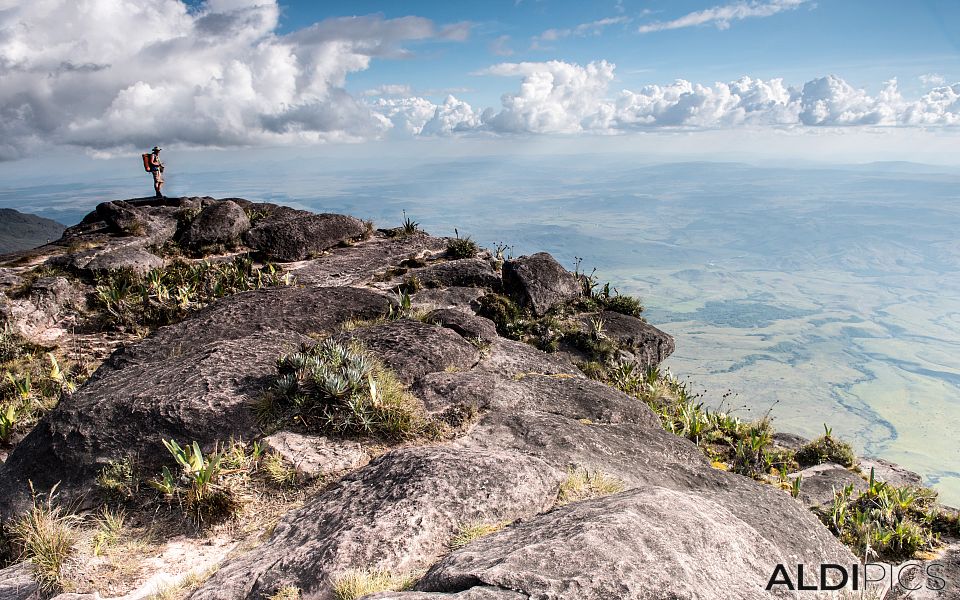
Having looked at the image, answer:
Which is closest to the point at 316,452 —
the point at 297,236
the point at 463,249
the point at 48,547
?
the point at 48,547

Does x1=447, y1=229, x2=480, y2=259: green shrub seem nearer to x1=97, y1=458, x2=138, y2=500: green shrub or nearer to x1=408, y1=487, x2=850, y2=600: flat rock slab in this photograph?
x1=97, y1=458, x2=138, y2=500: green shrub

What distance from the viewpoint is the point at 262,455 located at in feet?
25.6

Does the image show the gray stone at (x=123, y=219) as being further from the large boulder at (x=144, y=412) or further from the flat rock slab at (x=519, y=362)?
the flat rock slab at (x=519, y=362)

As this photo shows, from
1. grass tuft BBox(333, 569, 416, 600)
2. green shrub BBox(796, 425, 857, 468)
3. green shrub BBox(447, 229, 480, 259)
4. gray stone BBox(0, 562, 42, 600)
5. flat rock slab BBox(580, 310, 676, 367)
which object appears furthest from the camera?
green shrub BBox(447, 229, 480, 259)

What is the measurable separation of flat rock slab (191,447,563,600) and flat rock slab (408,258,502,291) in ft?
41.1

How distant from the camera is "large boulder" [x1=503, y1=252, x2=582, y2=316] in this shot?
19188 mm

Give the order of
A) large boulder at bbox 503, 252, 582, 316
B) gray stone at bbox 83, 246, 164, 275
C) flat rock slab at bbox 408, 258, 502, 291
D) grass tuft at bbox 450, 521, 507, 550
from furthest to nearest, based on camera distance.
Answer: flat rock slab at bbox 408, 258, 502, 291, large boulder at bbox 503, 252, 582, 316, gray stone at bbox 83, 246, 164, 275, grass tuft at bbox 450, 521, 507, 550

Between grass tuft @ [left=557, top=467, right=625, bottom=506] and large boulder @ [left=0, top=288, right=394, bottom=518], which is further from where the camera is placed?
large boulder @ [left=0, top=288, right=394, bottom=518]

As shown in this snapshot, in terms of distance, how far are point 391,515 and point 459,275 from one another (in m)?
14.6

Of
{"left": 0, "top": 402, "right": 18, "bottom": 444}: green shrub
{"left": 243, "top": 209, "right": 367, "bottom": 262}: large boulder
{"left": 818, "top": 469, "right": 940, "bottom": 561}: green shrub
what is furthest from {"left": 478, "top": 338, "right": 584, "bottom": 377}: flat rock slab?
{"left": 243, "top": 209, "right": 367, "bottom": 262}: large boulder

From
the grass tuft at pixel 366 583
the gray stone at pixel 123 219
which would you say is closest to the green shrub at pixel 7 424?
the grass tuft at pixel 366 583

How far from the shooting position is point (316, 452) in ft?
26.2

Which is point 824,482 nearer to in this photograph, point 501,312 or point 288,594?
point 501,312

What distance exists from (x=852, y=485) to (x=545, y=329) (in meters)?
9.46
